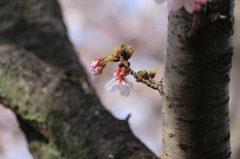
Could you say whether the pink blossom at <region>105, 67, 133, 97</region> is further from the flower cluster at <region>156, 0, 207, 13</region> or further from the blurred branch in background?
the blurred branch in background

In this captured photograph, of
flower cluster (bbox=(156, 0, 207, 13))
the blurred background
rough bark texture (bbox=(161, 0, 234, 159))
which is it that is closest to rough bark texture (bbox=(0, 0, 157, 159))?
rough bark texture (bbox=(161, 0, 234, 159))

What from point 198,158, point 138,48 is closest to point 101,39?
point 138,48

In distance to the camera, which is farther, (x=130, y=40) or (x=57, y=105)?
(x=130, y=40)

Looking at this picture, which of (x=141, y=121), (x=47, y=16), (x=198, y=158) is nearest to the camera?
(x=198, y=158)

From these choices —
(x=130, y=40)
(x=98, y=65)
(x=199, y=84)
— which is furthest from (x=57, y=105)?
(x=130, y=40)

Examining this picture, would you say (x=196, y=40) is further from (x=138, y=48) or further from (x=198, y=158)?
(x=138, y=48)

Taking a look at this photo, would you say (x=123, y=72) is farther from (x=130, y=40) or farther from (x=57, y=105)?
(x=130, y=40)
